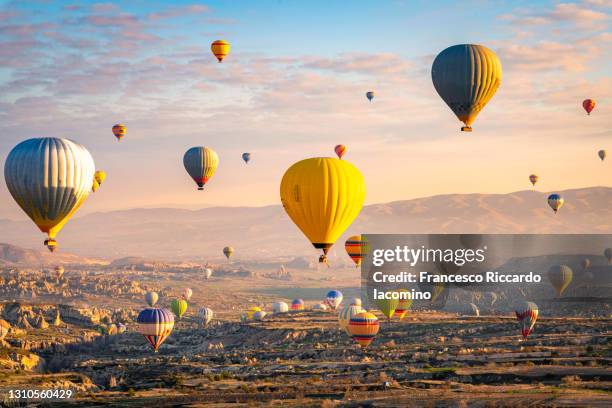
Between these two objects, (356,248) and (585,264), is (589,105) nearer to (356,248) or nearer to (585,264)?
(356,248)

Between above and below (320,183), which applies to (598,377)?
below

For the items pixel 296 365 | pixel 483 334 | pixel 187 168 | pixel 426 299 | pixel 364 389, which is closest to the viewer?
pixel 364 389

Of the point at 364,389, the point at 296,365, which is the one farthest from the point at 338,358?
the point at 364,389

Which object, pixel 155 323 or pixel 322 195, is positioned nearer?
pixel 322 195

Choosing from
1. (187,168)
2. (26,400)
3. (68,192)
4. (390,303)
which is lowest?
(26,400)

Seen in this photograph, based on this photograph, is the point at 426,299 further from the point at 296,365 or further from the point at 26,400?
the point at 26,400

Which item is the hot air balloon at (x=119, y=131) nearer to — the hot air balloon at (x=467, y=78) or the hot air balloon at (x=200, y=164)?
the hot air balloon at (x=200, y=164)

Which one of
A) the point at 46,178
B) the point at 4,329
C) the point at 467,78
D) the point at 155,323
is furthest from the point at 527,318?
the point at 4,329
